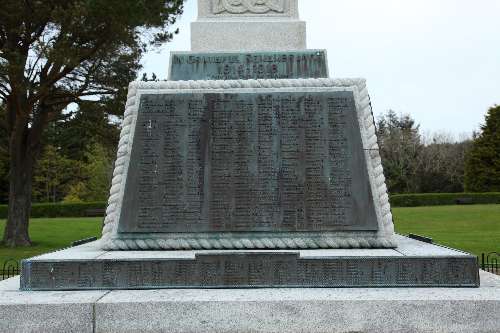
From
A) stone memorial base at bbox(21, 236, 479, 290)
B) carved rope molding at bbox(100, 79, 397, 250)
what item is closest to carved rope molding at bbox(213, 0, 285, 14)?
carved rope molding at bbox(100, 79, 397, 250)

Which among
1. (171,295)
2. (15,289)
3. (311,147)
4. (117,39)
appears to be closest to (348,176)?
(311,147)

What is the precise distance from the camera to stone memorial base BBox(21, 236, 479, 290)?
5.10 meters

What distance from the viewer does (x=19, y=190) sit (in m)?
20.4

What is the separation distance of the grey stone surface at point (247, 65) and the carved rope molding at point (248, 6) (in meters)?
0.78

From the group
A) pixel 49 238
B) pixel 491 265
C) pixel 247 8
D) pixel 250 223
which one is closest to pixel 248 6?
pixel 247 8

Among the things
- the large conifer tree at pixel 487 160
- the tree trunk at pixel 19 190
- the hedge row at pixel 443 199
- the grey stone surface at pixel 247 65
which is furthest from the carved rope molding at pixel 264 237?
the large conifer tree at pixel 487 160

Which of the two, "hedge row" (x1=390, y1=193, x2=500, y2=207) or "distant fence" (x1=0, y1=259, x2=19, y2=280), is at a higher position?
"hedge row" (x1=390, y1=193, x2=500, y2=207)

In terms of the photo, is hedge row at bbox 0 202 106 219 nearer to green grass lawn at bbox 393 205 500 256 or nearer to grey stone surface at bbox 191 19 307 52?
green grass lawn at bbox 393 205 500 256

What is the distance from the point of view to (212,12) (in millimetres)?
7906

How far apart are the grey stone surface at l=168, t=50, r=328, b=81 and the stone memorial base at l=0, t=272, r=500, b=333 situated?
332cm

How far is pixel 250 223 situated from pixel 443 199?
37694mm

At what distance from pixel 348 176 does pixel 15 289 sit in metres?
3.38

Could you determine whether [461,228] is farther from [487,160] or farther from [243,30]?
[487,160]

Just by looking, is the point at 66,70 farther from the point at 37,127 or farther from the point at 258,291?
the point at 258,291
